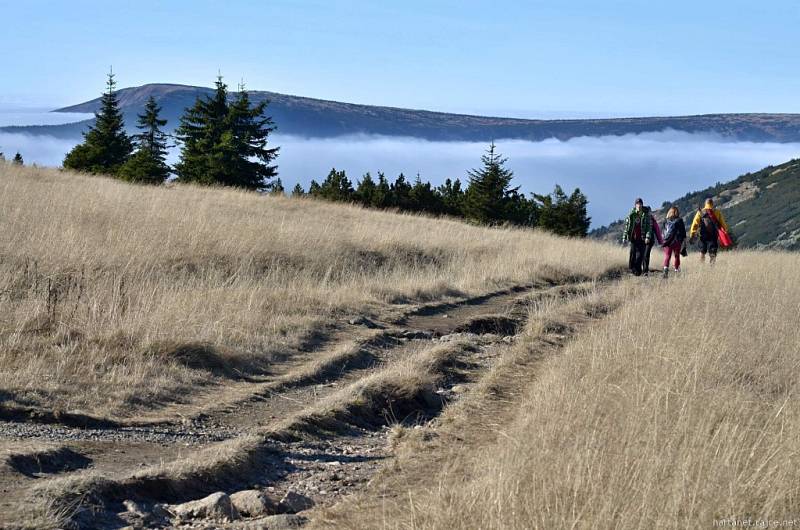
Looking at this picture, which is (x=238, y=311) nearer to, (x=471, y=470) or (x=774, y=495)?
(x=471, y=470)

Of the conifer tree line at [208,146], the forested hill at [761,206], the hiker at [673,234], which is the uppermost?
the conifer tree line at [208,146]

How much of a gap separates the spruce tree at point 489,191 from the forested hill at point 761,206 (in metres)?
52.0

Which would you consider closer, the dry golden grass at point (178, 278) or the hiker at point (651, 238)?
the dry golden grass at point (178, 278)

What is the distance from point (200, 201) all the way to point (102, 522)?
16557 millimetres

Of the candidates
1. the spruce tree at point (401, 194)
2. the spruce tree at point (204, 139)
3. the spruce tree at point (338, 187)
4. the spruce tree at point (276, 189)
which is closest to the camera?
the spruce tree at point (276, 189)

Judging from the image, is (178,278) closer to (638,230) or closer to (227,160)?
(638,230)

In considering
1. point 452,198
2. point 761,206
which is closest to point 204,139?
point 452,198

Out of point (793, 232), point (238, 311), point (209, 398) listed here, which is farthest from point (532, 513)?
point (793, 232)

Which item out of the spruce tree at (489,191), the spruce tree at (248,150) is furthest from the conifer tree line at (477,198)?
the spruce tree at (248,150)

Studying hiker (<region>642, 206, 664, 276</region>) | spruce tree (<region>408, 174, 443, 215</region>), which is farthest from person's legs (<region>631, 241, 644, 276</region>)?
spruce tree (<region>408, 174, 443, 215</region>)

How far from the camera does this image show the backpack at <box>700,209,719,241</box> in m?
19.2

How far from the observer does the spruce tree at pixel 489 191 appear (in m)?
55.6

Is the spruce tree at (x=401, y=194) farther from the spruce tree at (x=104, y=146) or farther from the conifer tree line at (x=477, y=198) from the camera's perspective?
the spruce tree at (x=104, y=146)

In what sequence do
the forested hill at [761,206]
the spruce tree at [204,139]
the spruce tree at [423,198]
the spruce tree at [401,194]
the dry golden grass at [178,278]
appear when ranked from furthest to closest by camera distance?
the forested hill at [761,206] < the spruce tree at [423,198] < the spruce tree at [401,194] < the spruce tree at [204,139] < the dry golden grass at [178,278]
